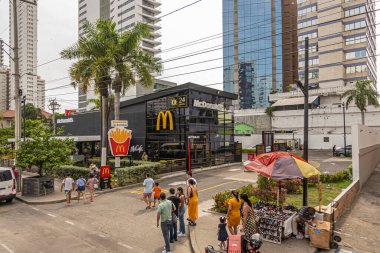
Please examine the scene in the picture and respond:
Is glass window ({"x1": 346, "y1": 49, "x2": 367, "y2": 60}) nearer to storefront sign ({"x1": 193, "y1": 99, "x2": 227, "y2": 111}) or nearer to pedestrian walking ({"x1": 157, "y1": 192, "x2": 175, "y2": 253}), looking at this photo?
storefront sign ({"x1": 193, "y1": 99, "x2": 227, "y2": 111})

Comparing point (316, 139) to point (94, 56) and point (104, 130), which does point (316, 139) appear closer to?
point (104, 130)

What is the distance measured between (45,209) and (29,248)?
5645 mm

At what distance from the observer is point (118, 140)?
71.4 ft

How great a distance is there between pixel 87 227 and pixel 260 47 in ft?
329

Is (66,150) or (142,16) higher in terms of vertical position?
(142,16)

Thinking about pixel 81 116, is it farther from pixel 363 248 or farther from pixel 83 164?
pixel 363 248

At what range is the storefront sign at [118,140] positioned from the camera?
70.2 feet

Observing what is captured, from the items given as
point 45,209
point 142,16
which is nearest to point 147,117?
point 45,209

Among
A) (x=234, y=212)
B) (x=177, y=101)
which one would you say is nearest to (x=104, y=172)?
(x=177, y=101)

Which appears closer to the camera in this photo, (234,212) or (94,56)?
(234,212)

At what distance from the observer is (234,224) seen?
8.91 metres

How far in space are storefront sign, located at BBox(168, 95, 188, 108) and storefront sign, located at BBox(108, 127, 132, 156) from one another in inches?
261

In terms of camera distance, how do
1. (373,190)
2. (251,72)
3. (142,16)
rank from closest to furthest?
(373,190) < (251,72) < (142,16)

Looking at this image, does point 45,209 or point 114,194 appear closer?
point 45,209
